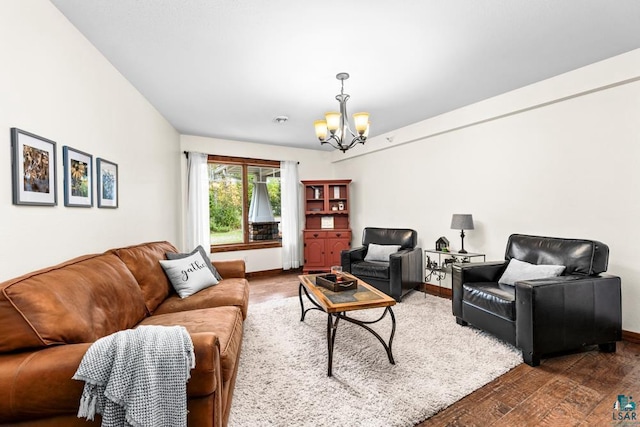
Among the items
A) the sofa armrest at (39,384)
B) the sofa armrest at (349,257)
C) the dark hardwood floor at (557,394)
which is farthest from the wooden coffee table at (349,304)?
the sofa armrest at (349,257)

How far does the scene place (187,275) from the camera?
2.70 meters

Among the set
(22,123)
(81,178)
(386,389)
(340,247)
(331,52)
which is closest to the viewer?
(22,123)

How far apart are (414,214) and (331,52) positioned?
3.02 metres

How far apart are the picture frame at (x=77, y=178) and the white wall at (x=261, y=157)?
2.73 metres

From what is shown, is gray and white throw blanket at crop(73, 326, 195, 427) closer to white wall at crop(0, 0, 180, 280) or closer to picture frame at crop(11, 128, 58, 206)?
white wall at crop(0, 0, 180, 280)

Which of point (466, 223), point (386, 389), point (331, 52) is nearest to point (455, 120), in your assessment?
point (466, 223)

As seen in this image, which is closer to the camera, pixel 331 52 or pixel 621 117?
pixel 331 52

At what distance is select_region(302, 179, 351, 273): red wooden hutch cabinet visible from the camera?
18.7 feet

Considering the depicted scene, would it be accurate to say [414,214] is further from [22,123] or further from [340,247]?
[22,123]

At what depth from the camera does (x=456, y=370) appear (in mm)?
2217

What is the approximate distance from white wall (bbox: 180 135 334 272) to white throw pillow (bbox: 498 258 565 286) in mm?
3969

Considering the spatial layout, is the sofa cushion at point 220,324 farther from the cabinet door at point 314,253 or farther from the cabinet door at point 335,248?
the cabinet door at point 335,248

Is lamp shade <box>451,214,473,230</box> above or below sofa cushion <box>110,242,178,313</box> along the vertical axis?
above

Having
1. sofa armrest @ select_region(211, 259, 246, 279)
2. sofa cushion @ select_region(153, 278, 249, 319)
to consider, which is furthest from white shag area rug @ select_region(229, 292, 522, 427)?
sofa armrest @ select_region(211, 259, 246, 279)
